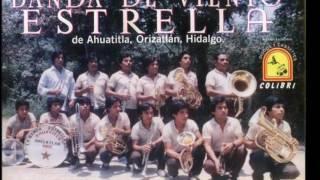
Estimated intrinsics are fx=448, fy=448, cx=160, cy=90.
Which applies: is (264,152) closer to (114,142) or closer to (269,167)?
(269,167)

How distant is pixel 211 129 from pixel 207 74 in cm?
41

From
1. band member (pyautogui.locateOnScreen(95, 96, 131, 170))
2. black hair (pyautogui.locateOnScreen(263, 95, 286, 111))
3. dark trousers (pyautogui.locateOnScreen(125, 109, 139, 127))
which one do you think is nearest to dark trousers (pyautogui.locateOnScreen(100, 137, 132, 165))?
band member (pyautogui.locateOnScreen(95, 96, 131, 170))

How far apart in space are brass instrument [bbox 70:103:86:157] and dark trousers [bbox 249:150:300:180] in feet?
4.12

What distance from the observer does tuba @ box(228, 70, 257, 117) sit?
329 centimetres

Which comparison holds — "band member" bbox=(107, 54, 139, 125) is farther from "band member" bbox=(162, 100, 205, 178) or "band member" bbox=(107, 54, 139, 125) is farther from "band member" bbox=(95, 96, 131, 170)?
"band member" bbox=(162, 100, 205, 178)

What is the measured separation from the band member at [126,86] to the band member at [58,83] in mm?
296

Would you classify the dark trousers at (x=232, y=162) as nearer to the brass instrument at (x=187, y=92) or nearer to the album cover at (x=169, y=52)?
the album cover at (x=169, y=52)

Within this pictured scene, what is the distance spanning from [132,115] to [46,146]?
2.22 feet

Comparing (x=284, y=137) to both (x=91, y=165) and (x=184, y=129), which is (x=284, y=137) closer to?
(x=184, y=129)

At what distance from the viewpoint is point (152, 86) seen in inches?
130

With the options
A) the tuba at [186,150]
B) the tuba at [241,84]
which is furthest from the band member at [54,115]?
the tuba at [241,84]

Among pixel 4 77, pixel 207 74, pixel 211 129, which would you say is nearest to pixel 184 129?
pixel 211 129

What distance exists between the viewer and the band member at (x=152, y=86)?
3.29 metres
